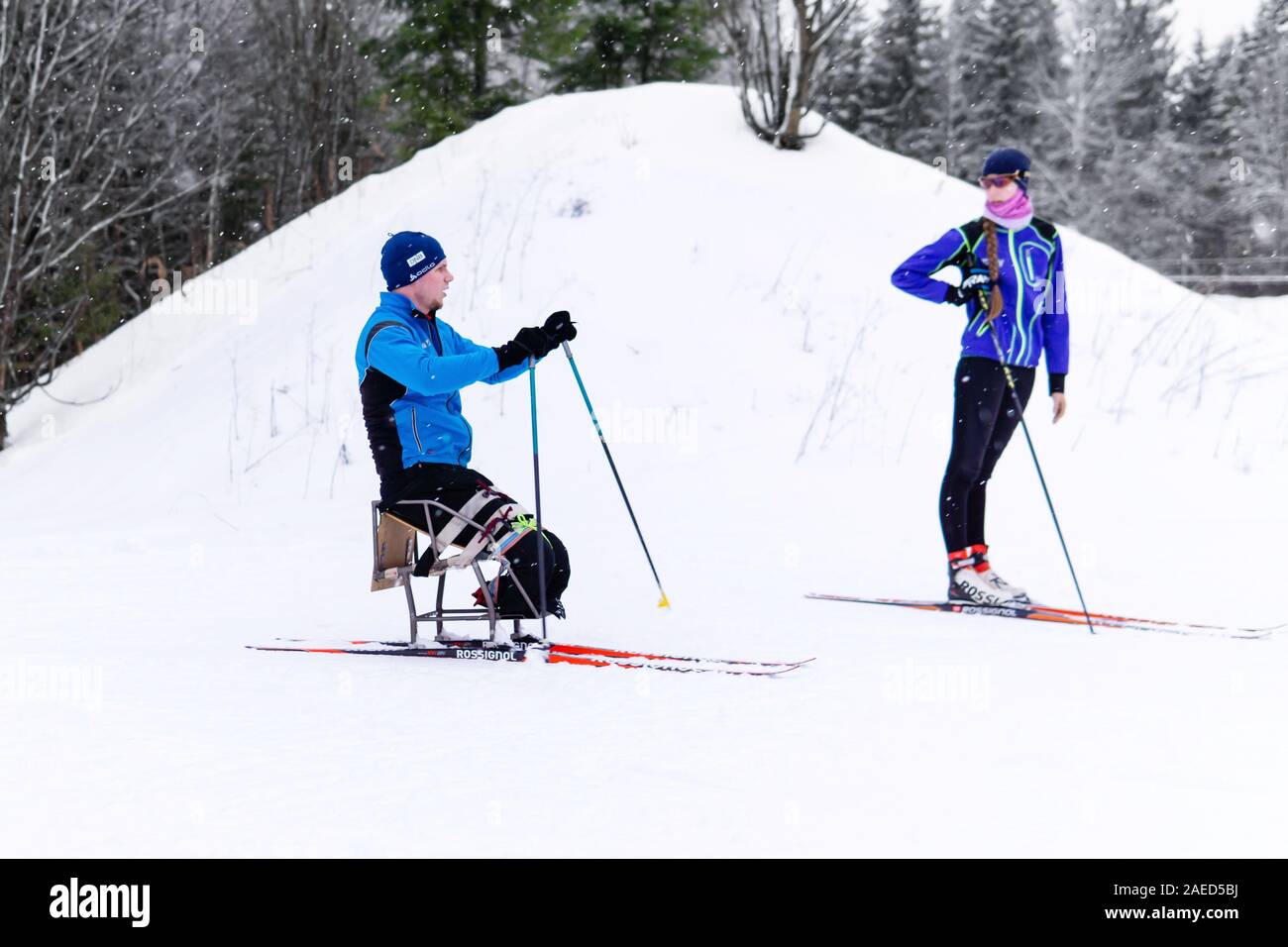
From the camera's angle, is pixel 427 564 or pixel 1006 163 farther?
pixel 1006 163

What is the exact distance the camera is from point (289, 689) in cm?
418

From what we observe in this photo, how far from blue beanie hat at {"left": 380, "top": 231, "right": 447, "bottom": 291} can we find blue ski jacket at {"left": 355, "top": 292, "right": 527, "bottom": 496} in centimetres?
9

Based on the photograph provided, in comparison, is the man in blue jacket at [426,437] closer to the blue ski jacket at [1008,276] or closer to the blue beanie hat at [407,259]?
the blue beanie hat at [407,259]

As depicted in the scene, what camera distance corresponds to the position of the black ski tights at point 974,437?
572 centimetres

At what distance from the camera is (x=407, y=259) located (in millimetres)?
4512

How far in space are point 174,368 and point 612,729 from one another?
31.6 feet

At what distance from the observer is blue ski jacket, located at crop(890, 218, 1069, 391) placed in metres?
5.73

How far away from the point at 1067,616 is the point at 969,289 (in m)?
1.61

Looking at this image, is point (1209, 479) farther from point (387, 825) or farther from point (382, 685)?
point (387, 825)

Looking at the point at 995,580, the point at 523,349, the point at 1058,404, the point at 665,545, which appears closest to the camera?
the point at 523,349

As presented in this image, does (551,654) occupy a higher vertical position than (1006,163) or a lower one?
lower
